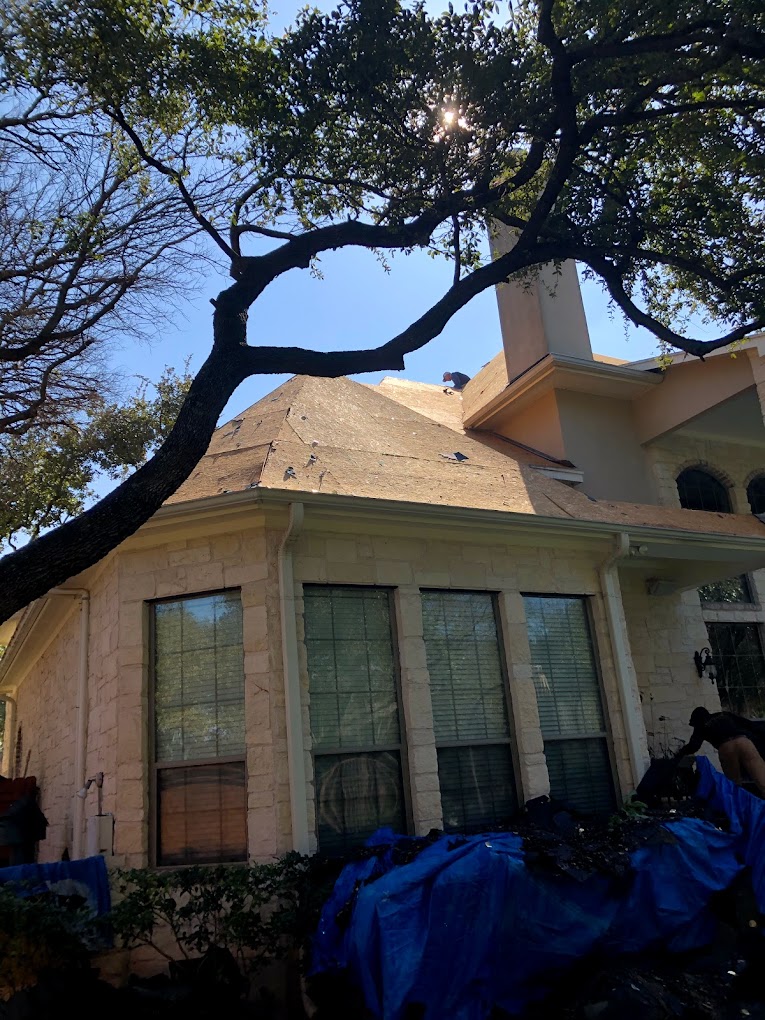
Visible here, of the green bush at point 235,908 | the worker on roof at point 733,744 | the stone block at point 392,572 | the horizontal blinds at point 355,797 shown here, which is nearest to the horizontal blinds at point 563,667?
the worker on roof at point 733,744

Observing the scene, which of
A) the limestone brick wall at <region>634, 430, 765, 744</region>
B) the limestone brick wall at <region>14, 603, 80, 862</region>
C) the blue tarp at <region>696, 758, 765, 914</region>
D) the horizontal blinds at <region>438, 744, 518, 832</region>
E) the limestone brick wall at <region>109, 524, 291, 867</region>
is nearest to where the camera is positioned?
the blue tarp at <region>696, 758, 765, 914</region>

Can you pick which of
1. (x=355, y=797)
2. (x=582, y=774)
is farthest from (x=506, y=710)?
(x=355, y=797)

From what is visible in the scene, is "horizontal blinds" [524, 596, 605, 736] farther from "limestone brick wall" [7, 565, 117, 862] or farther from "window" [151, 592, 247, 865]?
"limestone brick wall" [7, 565, 117, 862]

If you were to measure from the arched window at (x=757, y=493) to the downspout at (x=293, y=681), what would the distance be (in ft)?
26.6

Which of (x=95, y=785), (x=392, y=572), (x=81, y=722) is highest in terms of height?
(x=392, y=572)

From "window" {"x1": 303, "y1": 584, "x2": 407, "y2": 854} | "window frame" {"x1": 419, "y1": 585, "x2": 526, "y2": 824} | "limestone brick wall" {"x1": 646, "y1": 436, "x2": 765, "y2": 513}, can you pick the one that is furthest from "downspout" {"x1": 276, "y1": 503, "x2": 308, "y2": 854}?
"limestone brick wall" {"x1": 646, "y1": 436, "x2": 765, "y2": 513}

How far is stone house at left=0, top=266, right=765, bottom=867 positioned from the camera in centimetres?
683

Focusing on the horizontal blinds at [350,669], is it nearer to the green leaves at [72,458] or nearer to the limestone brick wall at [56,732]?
the limestone brick wall at [56,732]

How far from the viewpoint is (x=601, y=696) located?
8.39 m

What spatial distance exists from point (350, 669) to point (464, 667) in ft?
3.87

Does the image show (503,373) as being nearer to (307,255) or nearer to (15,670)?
(307,255)

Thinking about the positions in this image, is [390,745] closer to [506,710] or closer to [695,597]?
[506,710]

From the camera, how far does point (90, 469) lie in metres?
16.4

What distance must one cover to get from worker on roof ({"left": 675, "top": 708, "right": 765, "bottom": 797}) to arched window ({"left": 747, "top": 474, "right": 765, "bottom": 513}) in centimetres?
464
